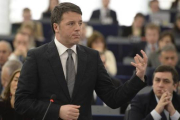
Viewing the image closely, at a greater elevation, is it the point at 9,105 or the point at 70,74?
the point at 70,74

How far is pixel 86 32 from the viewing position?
Answer: 9.22 m

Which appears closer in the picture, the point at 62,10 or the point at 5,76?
the point at 62,10

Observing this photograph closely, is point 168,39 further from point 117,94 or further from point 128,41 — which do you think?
point 117,94

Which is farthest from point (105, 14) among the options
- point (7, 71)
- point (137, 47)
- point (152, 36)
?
point (7, 71)

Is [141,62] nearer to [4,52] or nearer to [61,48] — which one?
[61,48]

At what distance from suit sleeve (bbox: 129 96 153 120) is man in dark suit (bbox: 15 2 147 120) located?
46.5 inches

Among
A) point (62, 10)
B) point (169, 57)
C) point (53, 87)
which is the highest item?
point (62, 10)

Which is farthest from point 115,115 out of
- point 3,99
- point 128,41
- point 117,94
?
point 128,41

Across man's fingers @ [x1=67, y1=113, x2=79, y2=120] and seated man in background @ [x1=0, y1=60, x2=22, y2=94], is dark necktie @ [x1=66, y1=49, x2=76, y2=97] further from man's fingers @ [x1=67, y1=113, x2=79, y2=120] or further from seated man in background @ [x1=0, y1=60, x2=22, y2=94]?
seated man in background @ [x1=0, y1=60, x2=22, y2=94]

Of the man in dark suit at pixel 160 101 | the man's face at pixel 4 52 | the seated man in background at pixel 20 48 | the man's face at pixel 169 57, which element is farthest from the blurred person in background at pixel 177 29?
the man in dark suit at pixel 160 101

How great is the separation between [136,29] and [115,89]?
6665 mm

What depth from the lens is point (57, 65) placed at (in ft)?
9.57

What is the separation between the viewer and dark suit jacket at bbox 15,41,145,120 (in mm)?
2861

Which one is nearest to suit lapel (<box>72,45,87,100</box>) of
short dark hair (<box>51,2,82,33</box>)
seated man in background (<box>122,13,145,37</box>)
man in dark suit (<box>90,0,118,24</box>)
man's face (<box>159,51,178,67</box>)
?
short dark hair (<box>51,2,82,33</box>)
